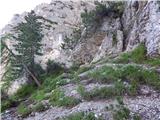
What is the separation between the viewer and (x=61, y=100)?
24.3m

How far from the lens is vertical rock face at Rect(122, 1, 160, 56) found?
1224 inches

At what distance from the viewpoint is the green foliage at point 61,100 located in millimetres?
22878

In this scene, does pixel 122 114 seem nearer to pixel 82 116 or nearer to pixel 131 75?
pixel 82 116

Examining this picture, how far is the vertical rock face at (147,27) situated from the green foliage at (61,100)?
34.3 feet

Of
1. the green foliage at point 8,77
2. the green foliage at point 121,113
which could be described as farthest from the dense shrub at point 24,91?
the green foliage at point 121,113

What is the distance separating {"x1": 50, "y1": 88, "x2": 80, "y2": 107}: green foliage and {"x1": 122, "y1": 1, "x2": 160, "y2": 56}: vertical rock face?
10.4 metres

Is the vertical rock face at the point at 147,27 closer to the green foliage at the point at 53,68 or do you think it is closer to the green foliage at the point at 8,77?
the green foliage at the point at 53,68

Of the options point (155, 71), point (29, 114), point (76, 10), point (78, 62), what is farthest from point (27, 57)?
point (76, 10)

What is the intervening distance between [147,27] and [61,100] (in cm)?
1579

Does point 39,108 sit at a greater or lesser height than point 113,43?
lesser

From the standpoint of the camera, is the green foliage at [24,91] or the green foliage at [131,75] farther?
the green foliage at [24,91]

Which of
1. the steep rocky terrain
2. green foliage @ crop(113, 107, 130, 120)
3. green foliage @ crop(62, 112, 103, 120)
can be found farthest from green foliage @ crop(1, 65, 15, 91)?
green foliage @ crop(113, 107, 130, 120)

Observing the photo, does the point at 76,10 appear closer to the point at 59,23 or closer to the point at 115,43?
the point at 59,23

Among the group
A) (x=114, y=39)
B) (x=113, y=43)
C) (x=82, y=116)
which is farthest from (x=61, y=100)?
(x=114, y=39)
